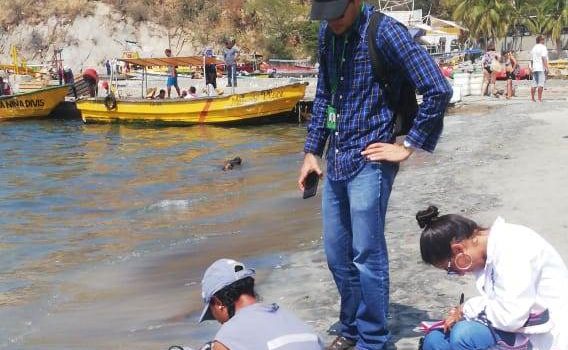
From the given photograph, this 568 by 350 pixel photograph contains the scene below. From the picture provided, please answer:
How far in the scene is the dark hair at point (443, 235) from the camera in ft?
10.5

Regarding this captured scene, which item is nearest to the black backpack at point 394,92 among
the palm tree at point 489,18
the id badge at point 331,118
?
the id badge at point 331,118

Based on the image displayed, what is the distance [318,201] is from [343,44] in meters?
6.36

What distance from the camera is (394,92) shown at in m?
3.78

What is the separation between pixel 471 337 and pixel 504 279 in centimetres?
37

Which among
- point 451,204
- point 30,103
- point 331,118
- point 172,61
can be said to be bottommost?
point 30,103

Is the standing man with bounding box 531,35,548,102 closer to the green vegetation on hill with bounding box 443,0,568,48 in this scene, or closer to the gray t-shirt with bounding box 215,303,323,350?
the gray t-shirt with bounding box 215,303,323,350

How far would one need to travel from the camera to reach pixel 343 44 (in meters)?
3.77

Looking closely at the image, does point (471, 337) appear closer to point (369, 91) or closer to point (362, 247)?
point (362, 247)

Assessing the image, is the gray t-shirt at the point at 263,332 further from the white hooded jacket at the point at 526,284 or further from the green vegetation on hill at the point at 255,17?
the green vegetation on hill at the point at 255,17

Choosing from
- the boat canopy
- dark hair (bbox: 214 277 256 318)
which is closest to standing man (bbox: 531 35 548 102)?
the boat canopy

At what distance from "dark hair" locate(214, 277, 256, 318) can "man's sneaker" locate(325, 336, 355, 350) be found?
1262mm

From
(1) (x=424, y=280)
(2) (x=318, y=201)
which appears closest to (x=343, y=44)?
(1) (x=424, y=280)

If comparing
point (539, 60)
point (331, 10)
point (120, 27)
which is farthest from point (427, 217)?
point (120, 27)

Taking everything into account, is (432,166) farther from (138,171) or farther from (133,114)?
(133,114)
